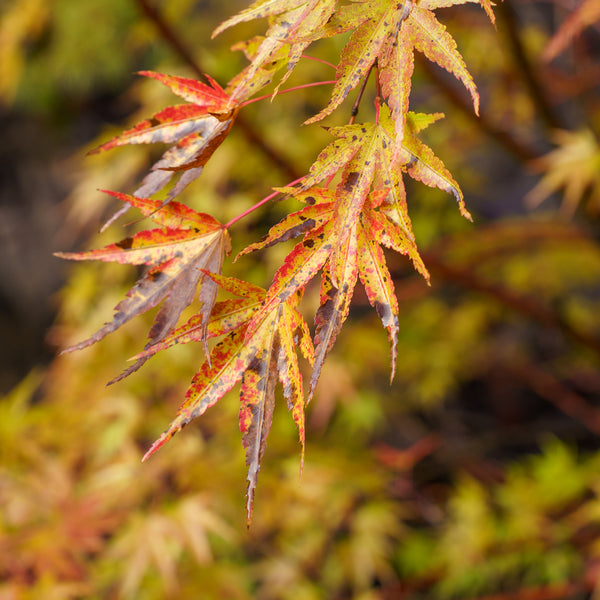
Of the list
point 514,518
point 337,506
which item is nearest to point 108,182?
point 337,506

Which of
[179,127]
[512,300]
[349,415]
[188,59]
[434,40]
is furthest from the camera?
[349,415]

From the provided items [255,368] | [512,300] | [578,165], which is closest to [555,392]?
[512,300]

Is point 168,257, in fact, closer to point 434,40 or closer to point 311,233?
point 311,233

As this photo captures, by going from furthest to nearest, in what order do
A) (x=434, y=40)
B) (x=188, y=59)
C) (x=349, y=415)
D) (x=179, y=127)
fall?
(x=349, y=415), (x=188, y=59), (x=179, y=127), (x=434, y=40)

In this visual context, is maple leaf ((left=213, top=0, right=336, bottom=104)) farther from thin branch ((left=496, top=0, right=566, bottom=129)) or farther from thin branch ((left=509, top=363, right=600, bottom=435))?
thin branch ((left=509, top=363, right=600, bottom=435))

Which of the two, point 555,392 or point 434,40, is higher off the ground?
point 434,40

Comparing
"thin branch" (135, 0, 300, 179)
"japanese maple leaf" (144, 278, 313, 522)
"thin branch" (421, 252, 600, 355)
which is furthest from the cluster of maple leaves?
A: "thin branch" (421, 252, 600, 355)

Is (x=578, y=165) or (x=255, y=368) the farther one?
(x=578, y=165)
